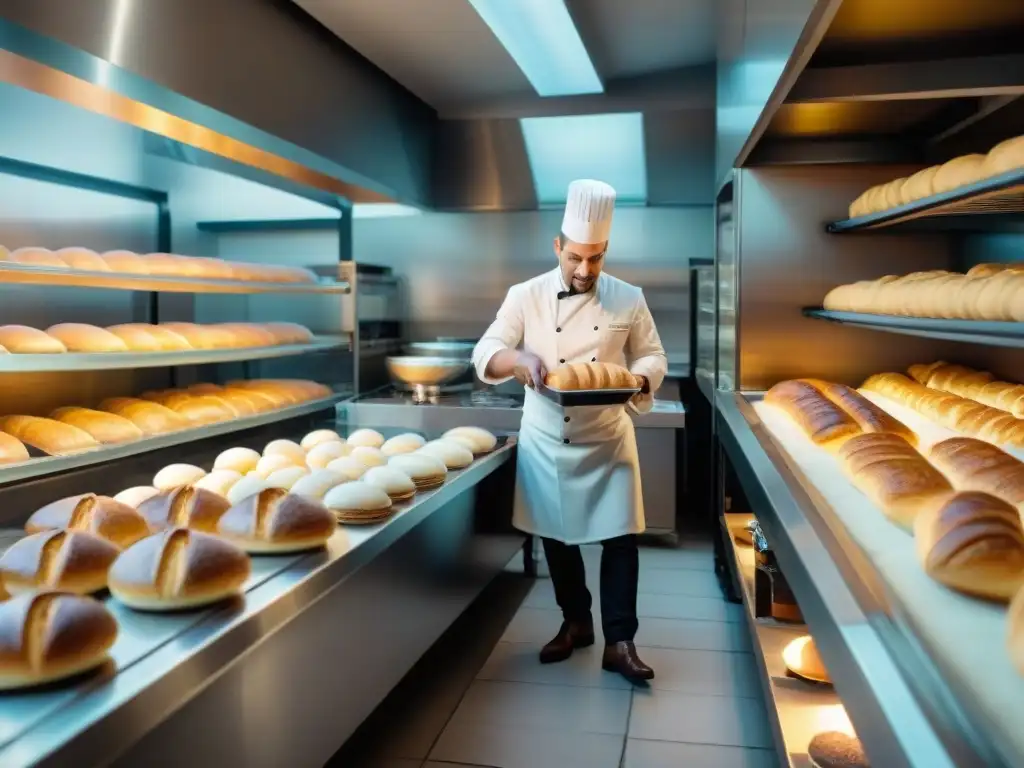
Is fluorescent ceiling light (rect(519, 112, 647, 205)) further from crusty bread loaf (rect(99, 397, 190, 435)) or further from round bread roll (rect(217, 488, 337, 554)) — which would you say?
round bread roll (rect(217, 488, 337, 554))

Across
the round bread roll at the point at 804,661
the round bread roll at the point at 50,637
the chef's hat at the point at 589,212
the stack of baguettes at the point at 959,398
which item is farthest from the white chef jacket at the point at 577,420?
the round bread roll at the point at 50,637

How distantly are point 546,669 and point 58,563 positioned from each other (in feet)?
5.68

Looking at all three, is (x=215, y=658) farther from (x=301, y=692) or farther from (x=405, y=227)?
(x=405, y=227)

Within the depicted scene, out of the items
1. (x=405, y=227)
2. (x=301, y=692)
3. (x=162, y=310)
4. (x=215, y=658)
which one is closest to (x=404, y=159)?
(x=405, y=227)

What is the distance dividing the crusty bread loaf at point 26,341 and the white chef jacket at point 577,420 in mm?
1251

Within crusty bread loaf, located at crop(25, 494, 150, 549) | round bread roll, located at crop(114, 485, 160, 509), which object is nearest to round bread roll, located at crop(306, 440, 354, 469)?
round bread roll, located at crop(114, 485, 160, 509)

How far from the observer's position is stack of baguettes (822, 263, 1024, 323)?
69.9 inches

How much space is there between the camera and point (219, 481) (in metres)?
2.17

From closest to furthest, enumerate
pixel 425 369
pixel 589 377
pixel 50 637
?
1. pixel 50 637
2. pixel 589 377
3. pixel 425 369

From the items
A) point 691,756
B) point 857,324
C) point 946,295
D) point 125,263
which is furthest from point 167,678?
point 125,263

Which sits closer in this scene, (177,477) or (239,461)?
(177,477)

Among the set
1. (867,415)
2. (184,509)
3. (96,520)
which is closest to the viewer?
(96,520)

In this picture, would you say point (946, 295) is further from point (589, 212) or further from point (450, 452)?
point (450, 452)

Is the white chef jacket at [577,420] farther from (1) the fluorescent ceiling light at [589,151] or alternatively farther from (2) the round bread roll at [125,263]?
(1) the fluorescent ceiling light at [589,151]
